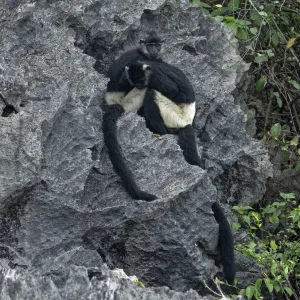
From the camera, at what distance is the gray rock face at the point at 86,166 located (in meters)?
4.98

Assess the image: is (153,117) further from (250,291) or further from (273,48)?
(273,48)

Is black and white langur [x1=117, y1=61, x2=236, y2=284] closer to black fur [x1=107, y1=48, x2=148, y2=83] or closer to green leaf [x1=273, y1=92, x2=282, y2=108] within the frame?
black fur [x1=107, y1=48, x2=148, y2=83]

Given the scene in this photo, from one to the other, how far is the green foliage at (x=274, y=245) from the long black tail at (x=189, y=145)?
1.40 ft

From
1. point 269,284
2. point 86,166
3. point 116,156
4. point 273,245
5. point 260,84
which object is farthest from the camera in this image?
point 260,84

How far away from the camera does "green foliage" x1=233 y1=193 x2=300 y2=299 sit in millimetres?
5684

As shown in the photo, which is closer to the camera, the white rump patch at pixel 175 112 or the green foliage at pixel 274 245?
the green foliage at pixel 274 245

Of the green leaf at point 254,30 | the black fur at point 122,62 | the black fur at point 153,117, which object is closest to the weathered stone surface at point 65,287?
the black fur at point 153,117

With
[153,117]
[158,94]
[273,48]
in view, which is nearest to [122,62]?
[158,94]

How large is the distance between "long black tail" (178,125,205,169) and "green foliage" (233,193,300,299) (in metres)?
0.43

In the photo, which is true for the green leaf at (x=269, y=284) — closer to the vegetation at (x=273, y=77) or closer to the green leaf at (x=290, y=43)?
the vegetation at (x=273, y=77)

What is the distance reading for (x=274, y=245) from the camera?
596cm

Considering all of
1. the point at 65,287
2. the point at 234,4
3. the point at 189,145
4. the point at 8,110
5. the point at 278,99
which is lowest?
the point at 278,99

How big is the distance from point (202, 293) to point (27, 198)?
4.17 feet

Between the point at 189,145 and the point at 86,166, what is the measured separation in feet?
3.58
